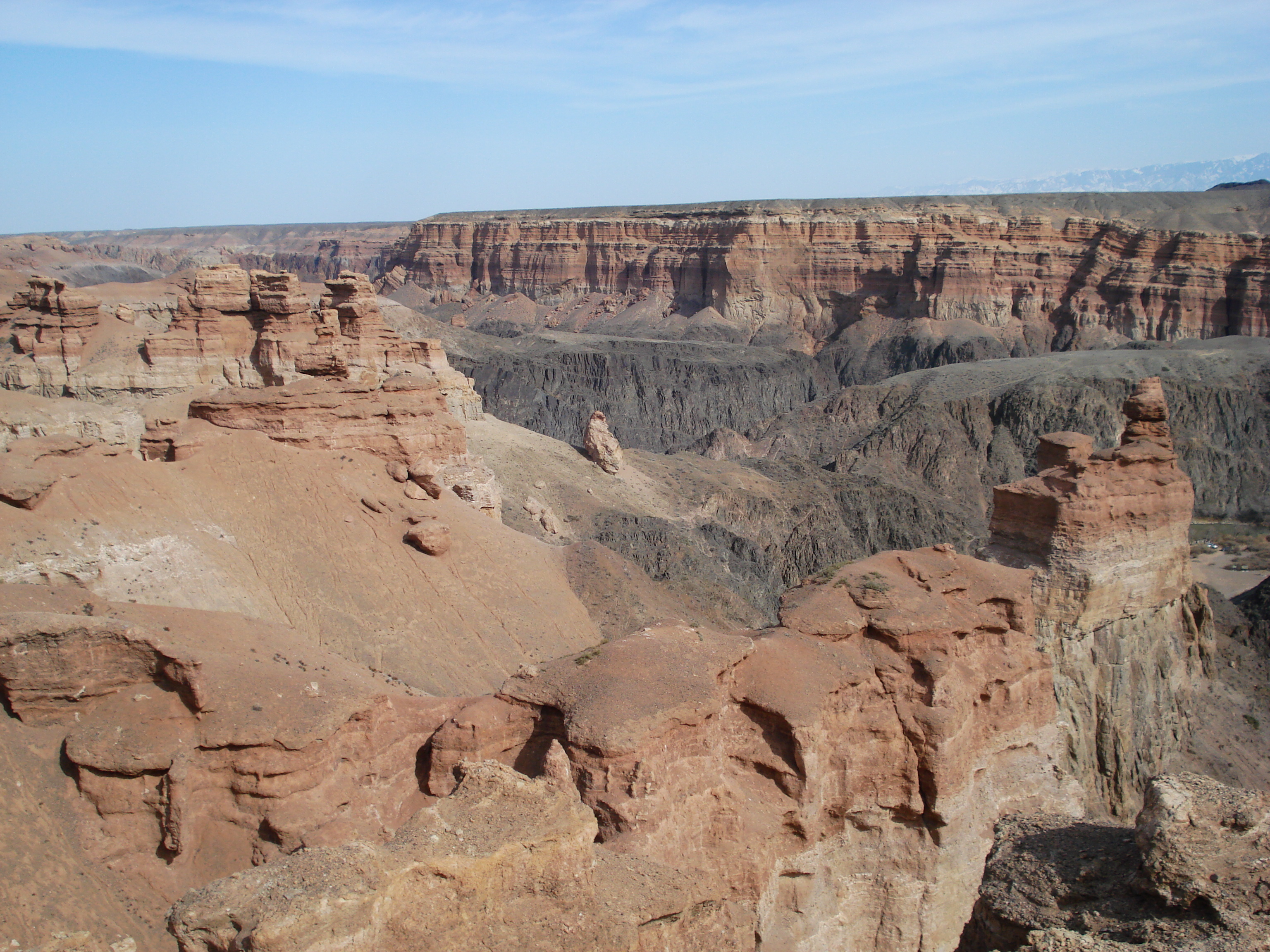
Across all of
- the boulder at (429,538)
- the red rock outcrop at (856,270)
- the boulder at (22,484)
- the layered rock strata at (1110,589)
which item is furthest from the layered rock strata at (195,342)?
the red rock outcrop at (856,270)

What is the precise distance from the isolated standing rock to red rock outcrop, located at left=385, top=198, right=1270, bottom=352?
165 feet

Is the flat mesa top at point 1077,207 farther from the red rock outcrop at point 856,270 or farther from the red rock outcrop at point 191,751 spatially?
the red rock outcrop at point 191,751

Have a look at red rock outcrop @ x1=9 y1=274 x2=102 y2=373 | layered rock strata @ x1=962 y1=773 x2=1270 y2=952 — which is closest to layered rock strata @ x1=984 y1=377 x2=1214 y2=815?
layered rock strata @ x1=962 y1=773 x2=1270 y2=952

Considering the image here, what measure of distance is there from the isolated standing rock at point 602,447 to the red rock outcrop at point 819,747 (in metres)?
27.3

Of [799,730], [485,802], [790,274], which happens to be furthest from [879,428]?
[485,802]

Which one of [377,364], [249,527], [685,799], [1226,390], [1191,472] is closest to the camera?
[685,799]

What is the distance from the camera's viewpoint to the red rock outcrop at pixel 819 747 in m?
10.7

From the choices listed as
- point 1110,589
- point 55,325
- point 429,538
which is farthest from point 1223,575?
point 55,325

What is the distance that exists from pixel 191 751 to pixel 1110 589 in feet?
65.9

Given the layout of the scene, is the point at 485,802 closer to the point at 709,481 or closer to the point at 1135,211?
the point at 709,481

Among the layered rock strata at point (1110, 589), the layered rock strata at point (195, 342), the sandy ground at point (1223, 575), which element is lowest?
the sandy ground at point (1223, 575)

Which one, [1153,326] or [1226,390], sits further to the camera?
[1153,326]

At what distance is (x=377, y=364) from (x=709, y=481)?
17098mm

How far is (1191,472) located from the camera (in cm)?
5444
